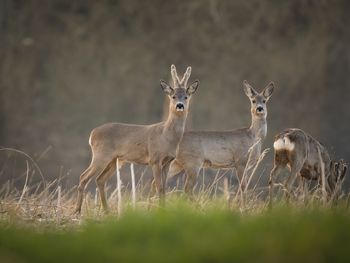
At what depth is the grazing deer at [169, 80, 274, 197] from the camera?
13.4m

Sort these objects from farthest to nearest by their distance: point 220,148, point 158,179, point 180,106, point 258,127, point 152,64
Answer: point 152,64, point 258,127, point 220,148, point 180,106, point 158,179

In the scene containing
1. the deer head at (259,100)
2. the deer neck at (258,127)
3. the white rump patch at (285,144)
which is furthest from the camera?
the deer neck at (258,127)

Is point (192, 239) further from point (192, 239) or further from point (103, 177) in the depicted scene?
point (103, 177)

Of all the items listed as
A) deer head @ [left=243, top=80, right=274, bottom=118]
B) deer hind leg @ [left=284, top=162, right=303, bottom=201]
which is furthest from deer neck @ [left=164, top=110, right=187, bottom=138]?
deer head @ [left=243, top=80, right=274, bottom=118]

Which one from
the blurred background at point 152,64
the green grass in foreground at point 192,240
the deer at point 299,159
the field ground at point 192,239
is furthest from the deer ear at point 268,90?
the blurred background at point 152,64

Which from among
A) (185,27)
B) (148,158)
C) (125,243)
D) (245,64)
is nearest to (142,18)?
(185,27)

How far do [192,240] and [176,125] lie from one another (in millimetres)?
5557

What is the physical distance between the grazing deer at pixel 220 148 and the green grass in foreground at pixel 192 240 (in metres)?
5.48

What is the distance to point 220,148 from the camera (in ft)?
44.4

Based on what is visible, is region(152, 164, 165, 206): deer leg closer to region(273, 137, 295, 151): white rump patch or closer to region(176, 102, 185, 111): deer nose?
region(176, 102, 185, 111): deer nose

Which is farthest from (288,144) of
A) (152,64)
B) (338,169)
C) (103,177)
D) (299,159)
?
(152,64)

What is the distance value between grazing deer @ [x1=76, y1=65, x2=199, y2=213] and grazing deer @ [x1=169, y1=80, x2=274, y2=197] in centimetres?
90

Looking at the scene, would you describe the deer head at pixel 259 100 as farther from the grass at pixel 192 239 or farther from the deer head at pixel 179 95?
the grass at pixel 192 239

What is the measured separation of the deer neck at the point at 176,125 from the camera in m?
12.4
